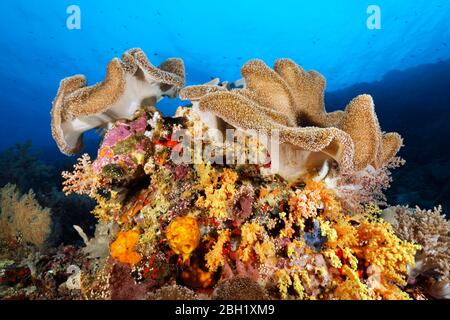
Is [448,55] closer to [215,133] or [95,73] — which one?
[215,133]

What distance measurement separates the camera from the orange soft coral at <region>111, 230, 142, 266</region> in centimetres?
253

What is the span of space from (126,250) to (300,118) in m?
2.60

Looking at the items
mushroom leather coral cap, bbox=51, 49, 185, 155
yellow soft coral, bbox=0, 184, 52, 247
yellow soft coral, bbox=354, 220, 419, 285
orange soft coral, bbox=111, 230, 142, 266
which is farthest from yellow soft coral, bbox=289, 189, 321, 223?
yellow soft coral, bbox=0, 184, 52, 247

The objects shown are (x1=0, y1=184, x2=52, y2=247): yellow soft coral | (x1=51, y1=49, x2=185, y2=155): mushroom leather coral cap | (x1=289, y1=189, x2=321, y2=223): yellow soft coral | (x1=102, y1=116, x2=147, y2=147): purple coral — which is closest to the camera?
(x1=289, y1=189, x2=321, y2=223): yellow soft coral

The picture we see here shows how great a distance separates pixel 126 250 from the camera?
2578mm

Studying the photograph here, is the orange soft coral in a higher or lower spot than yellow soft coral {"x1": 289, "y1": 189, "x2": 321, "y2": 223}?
lower

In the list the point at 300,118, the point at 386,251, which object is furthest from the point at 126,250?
the point at 300,118

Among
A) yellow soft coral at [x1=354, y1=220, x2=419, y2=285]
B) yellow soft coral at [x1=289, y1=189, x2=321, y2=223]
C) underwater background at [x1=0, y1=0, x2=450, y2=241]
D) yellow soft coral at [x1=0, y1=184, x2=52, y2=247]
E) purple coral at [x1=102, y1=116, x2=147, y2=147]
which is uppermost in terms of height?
underwater background at [x1=0, y1=0, x2=450, y2=241]

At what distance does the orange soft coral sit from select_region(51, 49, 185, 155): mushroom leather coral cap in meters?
1.41

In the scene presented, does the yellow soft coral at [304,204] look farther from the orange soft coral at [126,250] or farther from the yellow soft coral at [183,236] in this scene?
the orange soft coral at [126,250]

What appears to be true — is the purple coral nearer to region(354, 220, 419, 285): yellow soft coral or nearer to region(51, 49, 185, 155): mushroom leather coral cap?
region(51, 49, 185, 155): mushroom leather coral cap
